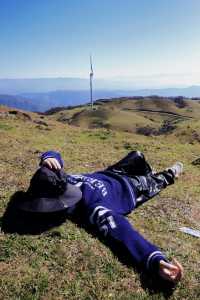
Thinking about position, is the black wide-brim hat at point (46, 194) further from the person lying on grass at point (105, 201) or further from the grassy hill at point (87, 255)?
the grassy hill at point (87, 255)

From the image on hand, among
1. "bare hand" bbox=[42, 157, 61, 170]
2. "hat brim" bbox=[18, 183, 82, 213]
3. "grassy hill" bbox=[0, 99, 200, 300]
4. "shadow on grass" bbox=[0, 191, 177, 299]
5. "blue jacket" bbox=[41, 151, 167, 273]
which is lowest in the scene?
"grassy hill" bbox=[0, 99, 200, 300]

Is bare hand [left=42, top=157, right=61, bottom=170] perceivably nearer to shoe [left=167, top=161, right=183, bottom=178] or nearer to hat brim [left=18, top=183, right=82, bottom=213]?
hat brim [left=18, top=183, right=82, bottom=213]

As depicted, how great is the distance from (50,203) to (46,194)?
0.64 feet

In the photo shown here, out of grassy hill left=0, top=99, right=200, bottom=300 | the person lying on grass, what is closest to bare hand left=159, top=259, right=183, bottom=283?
the person lying on grass

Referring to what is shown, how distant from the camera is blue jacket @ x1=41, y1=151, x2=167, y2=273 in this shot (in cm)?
645

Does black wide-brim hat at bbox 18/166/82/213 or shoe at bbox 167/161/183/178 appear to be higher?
black wide-brim hat at bbox 18/166/82/213

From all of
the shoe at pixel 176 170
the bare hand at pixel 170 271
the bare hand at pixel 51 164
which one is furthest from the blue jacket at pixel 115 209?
the shoe at pixel 176 170

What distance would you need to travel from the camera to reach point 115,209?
8.11 metres

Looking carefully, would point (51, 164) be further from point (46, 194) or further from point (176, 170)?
point (176, 170)

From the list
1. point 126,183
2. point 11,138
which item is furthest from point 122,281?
point 11,138

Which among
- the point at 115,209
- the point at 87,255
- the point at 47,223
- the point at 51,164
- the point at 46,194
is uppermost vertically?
the point at 51,164

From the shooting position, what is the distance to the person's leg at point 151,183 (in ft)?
31.8

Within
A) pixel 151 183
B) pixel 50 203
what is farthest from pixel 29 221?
pixel 151 183

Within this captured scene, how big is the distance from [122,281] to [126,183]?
308 centimetres
